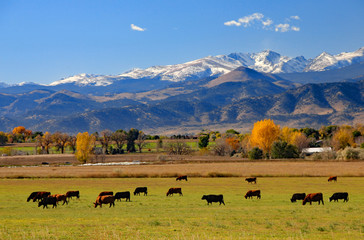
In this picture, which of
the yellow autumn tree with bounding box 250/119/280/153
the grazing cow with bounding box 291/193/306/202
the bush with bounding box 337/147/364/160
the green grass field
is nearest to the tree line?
the yellow autumn tree with bounding box 250/119/280/153

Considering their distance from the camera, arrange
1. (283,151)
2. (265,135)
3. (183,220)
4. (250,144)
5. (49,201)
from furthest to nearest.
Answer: (250,144) < (265,135) < (283,151) < (49,201) < (183,220)

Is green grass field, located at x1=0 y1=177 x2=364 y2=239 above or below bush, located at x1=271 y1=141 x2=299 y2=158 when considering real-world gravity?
below

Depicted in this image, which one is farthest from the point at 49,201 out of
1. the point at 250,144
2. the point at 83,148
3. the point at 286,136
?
the point at 286,136

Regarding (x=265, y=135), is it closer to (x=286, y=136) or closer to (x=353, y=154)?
(x=286, y=136)

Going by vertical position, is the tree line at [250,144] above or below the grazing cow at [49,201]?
above

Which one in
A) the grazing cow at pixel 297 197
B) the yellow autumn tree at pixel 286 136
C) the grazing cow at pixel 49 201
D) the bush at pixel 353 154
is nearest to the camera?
the grazing cow at pixel 49 201

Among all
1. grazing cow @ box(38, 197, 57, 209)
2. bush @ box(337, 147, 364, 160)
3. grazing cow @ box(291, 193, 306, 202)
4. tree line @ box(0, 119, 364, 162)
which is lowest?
grazing cow @ box(291, 193, 306, 202)

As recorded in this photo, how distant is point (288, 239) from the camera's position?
63.9 ft

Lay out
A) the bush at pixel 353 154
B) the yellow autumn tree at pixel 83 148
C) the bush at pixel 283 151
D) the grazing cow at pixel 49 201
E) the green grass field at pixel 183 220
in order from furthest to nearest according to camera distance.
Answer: the yellow autumn tree at pixel 83 148, the bush at pixel 283 151, the bush at pixel 353 154, the grazing cow at pixel 49 201, the green grass field at pixel 183 220

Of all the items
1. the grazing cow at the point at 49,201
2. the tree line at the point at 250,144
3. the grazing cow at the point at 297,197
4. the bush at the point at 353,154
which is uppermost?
the tree line at the point at 250,144

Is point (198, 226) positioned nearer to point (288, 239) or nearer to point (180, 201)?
point (288, 239)

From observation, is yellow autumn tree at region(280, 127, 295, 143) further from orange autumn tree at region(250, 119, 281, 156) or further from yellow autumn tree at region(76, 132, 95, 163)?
yellow autumn tree at region(76, 132, 95, 163)

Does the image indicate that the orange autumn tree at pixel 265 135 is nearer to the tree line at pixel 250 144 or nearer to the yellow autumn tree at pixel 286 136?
the tree line at pixel 250 144

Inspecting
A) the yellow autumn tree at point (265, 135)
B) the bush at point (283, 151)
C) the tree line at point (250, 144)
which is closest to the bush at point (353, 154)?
the bush at point (283, 151)
